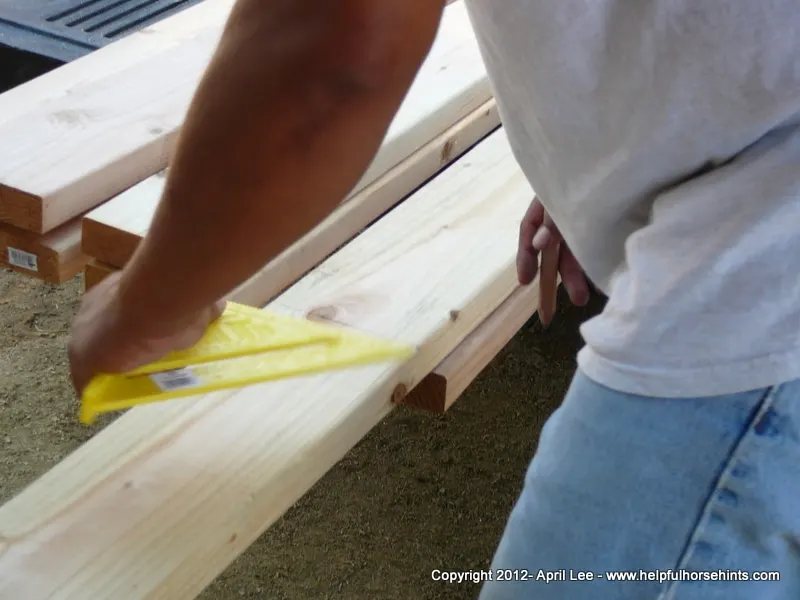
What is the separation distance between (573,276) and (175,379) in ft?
1.47

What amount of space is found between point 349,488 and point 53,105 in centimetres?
73

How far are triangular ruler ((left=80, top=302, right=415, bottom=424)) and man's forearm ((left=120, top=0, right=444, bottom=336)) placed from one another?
205mm

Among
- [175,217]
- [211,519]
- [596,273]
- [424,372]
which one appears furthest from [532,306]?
[175,217]

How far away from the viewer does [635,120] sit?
56 cm

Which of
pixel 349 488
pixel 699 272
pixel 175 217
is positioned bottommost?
pixel 349 488

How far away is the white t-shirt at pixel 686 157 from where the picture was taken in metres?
0.51

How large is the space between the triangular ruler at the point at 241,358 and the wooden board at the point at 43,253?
0.72 ft

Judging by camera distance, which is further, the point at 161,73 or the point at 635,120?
the point at 161,73

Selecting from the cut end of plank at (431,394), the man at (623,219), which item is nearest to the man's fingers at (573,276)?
the cut end of plank at (431,394)

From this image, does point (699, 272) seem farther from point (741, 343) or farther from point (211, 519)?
point (211, 519)

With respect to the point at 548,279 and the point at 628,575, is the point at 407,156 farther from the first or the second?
the point at 628,575

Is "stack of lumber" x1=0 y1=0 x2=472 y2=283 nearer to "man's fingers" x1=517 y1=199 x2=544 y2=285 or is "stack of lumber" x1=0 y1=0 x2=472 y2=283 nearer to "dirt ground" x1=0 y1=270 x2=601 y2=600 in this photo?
"man's fingers" x1=517 y1=199 x2=544 y2=285

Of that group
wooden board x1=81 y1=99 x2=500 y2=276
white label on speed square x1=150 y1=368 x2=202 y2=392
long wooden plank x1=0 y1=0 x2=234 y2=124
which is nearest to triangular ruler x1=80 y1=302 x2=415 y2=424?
white label on speed square x1=150 y1=368 x2=202 y2=392

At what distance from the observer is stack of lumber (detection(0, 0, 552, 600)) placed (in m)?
0.67
